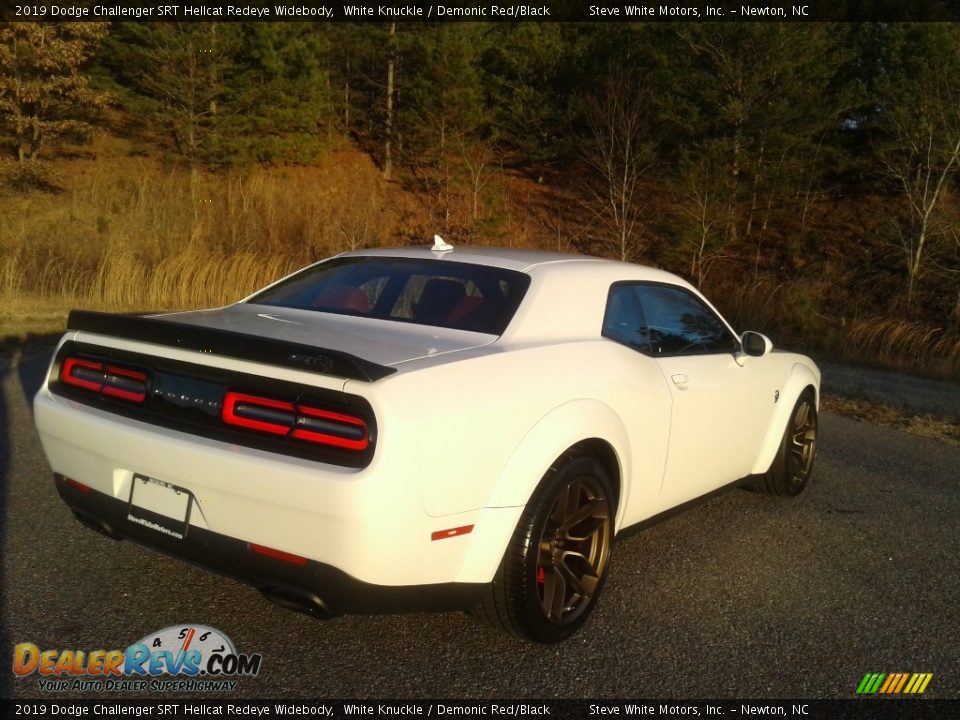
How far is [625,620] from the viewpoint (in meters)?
3.39

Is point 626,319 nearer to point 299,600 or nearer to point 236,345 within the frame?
point 236,345

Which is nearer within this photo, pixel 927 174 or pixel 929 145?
pixel 929 145

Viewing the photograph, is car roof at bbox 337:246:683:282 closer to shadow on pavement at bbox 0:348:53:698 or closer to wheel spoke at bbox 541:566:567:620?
wheel spoke at bbox 541:566:567:620

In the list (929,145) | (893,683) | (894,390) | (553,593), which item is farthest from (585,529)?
(929,145)

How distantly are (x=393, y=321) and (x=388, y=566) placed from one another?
4.39 ft

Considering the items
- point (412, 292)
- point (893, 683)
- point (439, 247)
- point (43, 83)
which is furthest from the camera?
point (43, 83)

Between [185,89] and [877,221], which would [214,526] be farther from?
[877,221]

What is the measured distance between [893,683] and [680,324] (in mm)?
1954

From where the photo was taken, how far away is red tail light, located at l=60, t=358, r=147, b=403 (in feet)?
9.70

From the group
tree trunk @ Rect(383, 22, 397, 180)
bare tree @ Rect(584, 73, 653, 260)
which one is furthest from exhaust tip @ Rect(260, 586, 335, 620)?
tree trunk @ Rect(383, 22, 397, 180)

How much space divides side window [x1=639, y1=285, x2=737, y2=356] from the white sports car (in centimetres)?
5

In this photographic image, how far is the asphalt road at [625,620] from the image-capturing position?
2.86 metres

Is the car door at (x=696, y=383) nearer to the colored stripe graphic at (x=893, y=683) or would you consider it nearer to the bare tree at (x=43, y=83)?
the colored stripe graphic at (x=893, y=683)

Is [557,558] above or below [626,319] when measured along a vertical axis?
below
